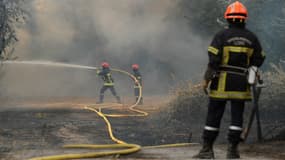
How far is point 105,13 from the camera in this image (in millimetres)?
23969

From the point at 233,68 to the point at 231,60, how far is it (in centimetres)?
9

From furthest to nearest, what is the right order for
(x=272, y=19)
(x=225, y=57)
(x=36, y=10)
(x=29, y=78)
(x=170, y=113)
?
(x=29, y=78), (x=36, y=10), (x=170, y=113), (x=272, y=19), (x=225, y=57)

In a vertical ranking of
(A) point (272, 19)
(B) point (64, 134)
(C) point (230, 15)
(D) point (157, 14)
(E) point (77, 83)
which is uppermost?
(D) point (157, 14)

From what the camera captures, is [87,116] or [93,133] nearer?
[93,133]

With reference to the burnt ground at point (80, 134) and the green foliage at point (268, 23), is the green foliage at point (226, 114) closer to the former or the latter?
the green foliage at point (268, 23)

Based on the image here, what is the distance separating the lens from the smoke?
23.0 m

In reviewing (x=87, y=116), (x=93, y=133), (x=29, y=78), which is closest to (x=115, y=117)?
(x=87, y=116)

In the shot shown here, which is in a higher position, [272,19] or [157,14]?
[157,14]

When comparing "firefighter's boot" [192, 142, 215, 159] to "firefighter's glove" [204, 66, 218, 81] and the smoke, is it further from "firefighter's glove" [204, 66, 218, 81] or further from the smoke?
the smoke

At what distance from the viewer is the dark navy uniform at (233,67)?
531 centimetres

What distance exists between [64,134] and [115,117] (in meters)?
3.34

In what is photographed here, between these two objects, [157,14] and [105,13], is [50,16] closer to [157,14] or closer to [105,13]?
[105,13]

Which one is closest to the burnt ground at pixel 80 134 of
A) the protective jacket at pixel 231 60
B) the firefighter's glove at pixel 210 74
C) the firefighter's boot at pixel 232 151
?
the firefighter's boot at pixel 232 151

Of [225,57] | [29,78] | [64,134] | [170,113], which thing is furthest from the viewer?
[29,78]
